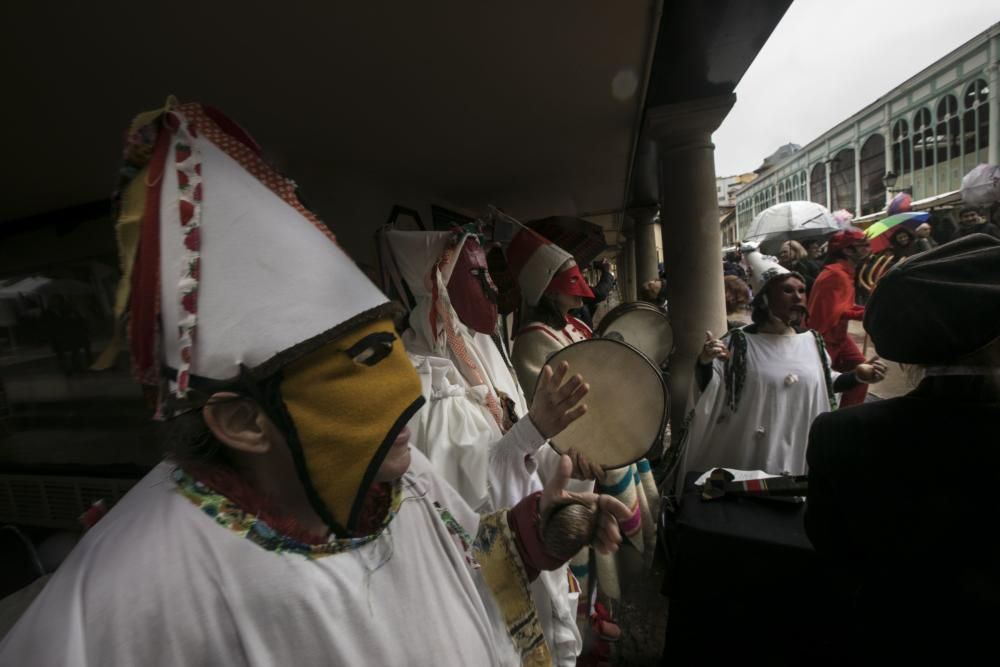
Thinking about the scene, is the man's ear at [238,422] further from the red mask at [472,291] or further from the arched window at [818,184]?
the arched window at [818,184]

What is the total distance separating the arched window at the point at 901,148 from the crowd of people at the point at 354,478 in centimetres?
2796

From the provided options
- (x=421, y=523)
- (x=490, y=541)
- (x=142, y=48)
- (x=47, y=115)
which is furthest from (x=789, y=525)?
(x=47, y=115)

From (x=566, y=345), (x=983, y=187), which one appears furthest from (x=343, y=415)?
(x=983, y=187)

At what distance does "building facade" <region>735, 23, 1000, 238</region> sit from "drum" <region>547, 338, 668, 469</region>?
78.8 ft

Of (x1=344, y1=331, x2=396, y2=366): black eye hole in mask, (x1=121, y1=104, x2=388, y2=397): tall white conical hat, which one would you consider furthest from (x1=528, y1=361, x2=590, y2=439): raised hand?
(x1=121, y1=104, x2=388, y2=397): tall white conical hat

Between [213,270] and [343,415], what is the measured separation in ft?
1.05

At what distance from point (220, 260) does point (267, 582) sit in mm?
553

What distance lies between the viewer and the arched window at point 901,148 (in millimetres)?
20969

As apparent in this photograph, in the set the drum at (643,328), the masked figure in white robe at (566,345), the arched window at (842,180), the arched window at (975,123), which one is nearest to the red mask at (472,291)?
the masked figure in white robe at (566,345)

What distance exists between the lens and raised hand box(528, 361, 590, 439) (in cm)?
156

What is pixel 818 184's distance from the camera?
2811cm

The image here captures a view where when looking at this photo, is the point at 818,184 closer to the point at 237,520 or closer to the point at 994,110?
the point at 994,110

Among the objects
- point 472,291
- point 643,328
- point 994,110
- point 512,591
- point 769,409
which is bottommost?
point 769,409

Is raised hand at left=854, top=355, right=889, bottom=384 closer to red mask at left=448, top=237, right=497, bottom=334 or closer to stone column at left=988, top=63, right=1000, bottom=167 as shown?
red mask at left=448, top=237, right=497, bottom=334
